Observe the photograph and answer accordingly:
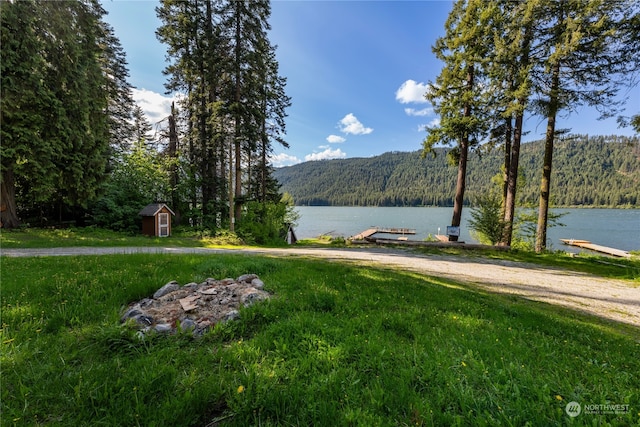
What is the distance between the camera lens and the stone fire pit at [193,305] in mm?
3025

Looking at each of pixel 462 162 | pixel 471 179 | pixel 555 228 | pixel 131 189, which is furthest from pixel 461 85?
pixel 471 179

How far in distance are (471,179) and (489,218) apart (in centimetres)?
12144

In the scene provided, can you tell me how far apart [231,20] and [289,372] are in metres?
19.8

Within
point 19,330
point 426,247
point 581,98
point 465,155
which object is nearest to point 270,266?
point 19,330

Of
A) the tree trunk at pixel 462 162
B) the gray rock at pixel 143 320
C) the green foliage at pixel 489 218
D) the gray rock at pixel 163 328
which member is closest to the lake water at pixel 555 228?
the green foliage at pixel 489 218

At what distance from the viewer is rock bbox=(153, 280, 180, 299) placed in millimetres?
3877

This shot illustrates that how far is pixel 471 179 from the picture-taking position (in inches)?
4636

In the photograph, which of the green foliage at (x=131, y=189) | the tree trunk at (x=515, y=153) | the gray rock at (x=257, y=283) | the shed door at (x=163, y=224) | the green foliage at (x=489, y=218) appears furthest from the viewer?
the green foliage at (x=131, y=189)

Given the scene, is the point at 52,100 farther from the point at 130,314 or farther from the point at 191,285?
the point at 130,314

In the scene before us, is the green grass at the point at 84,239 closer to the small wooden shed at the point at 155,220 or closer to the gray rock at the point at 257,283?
the small wooden shed at the point at 155,220

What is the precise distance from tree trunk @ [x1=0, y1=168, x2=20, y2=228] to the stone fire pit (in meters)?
15.0

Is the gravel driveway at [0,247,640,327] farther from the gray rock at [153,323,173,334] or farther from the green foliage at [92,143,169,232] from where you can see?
the green foliage at [92,143,169,232]

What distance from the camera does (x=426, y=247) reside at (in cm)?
1409

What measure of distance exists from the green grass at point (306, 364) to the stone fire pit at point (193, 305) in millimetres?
208
